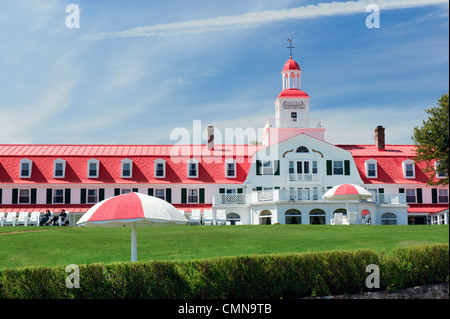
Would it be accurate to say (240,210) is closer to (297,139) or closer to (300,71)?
(297,139)

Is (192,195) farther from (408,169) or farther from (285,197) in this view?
(408,169)

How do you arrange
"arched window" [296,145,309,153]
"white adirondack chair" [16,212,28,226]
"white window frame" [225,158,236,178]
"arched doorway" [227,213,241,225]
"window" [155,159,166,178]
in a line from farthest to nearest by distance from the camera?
"window" [155,159,166,178] → "white window frame" [225,158,236,178] → "arched window" [296,145,309,153] → "arched doorway" [227,213,241,225] → "white adirondack chair" [16,212,28,226]

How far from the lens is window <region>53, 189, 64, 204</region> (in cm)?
4662

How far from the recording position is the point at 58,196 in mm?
46750

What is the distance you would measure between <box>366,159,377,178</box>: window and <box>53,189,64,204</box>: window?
25208 mm

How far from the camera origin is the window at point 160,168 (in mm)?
48578

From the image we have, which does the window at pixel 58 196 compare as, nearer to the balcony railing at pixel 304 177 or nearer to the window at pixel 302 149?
the balcony railing at pixel 304 177

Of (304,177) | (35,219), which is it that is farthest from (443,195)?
(35,219)

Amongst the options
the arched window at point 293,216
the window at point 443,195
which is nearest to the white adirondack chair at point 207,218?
the arched window at point 293,216

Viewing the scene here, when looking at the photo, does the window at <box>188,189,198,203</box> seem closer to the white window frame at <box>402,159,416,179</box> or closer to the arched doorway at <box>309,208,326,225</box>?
Answer: the arched doorway at <box>309,208,326,225</box>

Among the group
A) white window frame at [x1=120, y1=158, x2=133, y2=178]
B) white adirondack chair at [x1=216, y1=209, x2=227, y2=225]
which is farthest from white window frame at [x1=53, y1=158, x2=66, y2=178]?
white adirondack chair at [x1=216, y1=209, x2=227, y2=225]

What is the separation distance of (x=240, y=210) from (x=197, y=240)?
19992 millimetres

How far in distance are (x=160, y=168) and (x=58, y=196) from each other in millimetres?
8530

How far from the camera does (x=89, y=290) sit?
14.8 m
